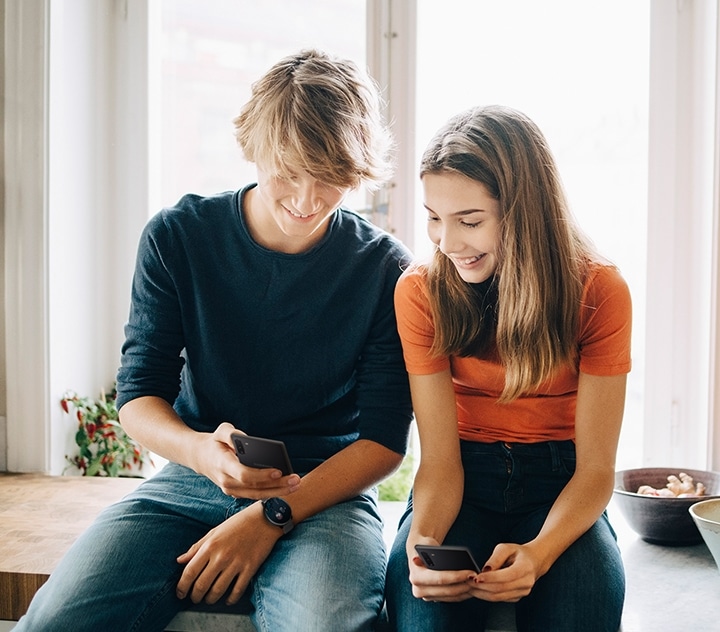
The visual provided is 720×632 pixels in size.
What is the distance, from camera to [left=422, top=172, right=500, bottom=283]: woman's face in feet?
4.42

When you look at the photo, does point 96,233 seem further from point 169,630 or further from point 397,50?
point 169,630

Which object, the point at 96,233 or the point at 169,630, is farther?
the point at 96,233

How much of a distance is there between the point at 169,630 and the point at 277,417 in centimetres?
39

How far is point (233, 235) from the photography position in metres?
1.53

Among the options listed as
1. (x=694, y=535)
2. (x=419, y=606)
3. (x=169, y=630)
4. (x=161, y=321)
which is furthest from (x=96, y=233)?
(x=694, y=535)

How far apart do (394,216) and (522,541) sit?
110 cm

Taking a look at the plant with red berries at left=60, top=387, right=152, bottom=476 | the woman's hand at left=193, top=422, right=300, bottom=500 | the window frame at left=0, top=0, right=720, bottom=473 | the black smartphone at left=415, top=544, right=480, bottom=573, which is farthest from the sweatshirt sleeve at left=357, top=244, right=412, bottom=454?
the plant with red berries at left=60, top=387, right=152, bottom=476

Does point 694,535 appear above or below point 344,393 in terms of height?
below

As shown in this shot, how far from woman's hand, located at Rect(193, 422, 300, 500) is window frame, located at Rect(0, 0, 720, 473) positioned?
3.11 ft

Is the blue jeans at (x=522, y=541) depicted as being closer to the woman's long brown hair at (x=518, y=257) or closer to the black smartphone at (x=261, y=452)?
the woman's long brown hair at (x=518, y=257)

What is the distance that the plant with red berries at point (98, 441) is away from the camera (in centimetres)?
222

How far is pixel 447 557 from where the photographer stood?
1149mm

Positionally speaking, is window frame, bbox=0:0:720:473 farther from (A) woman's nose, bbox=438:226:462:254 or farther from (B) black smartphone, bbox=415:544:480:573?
(B) black smartphone, bbox=415:544:480:573

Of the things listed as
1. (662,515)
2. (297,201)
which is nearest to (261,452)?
(297,201)
